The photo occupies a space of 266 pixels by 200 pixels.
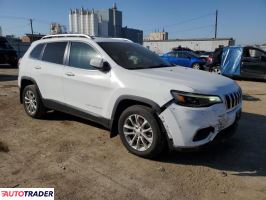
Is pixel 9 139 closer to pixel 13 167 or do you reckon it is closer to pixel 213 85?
pixel 13 167

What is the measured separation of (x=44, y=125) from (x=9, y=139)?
0.90 m

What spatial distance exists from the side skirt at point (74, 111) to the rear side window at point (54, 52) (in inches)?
31.5

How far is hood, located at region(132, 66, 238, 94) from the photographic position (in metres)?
3.90

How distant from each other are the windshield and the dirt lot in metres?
1.35

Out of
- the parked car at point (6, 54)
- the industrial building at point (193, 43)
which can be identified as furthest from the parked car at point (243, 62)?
the industrial building at point (193, 43)

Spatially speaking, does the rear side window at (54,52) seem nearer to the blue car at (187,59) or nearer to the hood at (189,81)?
the hood at (189,81)

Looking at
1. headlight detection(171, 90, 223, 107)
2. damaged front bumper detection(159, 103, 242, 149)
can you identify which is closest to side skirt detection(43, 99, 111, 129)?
damaged front bumper detection(159, 103, 242, 149)

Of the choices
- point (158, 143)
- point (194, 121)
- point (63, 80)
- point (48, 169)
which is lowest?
point (48, 169)

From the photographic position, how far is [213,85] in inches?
161

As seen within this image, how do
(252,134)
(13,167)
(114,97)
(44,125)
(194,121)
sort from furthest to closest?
(44,125) → (252,134) → (114,97) → (13,167) → (194,121)

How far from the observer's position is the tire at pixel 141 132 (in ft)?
13.3

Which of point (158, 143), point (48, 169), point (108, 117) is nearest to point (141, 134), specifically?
point (158, 143)

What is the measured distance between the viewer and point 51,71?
18.4 feet

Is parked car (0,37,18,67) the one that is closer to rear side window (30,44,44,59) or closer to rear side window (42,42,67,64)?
rear side window (30,44,44,59)
